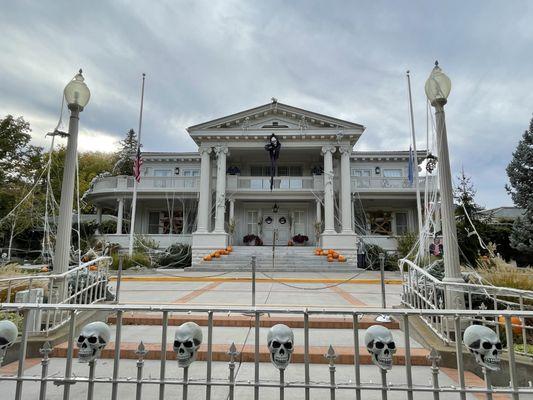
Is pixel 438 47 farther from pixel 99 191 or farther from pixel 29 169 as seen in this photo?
pixel 29 169

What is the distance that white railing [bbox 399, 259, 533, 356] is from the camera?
Result: 4.11 metres

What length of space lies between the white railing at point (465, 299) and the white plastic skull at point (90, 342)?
12.0ft

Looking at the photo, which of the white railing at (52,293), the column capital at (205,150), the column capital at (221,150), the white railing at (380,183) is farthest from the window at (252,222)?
the white railing at (52,293)

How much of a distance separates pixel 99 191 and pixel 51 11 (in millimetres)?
18826

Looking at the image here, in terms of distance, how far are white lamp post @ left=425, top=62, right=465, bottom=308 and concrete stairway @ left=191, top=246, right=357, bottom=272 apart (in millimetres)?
11603

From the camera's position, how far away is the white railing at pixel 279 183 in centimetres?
2111

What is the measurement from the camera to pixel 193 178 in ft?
75.5

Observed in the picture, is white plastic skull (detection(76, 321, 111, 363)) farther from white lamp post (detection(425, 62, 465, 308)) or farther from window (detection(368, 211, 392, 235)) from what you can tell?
window (detection(368, 211, 392, 235))

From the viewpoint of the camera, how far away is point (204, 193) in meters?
20.0

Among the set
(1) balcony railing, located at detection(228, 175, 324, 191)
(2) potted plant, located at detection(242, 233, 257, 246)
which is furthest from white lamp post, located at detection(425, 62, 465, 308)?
(2) potted plant, located at detection(242, 233, 257, 246)

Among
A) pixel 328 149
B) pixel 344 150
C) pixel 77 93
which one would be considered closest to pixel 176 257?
pixel 328 149

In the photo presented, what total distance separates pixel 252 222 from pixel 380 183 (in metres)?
9.65

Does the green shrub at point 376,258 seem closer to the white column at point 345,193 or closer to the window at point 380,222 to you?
the white column at point 345,193

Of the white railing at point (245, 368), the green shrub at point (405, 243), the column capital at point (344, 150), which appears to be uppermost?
the column capital at point (344, 150)
